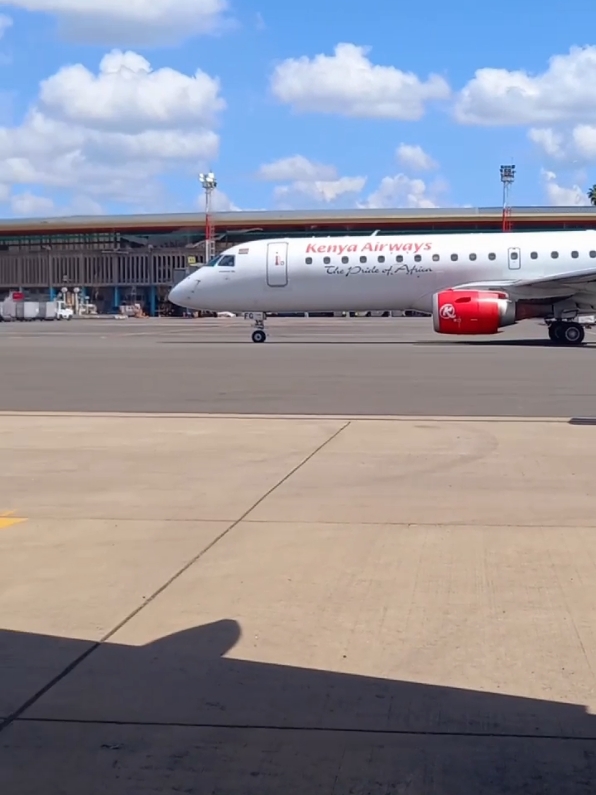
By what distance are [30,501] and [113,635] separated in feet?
11.3

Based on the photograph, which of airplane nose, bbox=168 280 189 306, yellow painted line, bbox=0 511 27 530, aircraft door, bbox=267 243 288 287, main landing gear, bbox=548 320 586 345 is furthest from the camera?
airplane nose, bbox=168 280 189 306

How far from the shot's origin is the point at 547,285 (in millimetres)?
28828

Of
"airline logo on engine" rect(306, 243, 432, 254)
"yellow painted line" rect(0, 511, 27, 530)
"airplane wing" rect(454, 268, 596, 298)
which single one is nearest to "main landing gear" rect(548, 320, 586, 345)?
"airplane wing" rect(454, 268, 596, 298)

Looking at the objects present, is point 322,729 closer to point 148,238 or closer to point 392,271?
point 392,271

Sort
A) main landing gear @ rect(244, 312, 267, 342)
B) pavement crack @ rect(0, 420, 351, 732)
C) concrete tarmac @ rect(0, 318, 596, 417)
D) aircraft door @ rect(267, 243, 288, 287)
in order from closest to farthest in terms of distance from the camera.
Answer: pavement crack @ rect(0, 420, 351, 732) → concrete tarmac @ rect(0, 318, 596, 417) → aircraft door @ rect(267, 243, 288, 287) → main landing gear @ rect(244, 312, 267, 342)

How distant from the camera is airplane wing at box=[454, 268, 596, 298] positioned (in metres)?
28.2

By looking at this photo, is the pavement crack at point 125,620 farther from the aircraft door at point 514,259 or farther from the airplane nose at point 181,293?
the airplane nose at point 181,293

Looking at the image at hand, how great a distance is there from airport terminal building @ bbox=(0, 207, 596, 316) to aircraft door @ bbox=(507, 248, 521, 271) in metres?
56.8

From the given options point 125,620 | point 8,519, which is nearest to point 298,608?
point 125,620

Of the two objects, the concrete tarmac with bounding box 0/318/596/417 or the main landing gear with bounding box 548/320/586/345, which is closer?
the concrete tarmac with bounding box 0/318/596/417

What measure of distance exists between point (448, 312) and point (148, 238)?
76269 mm

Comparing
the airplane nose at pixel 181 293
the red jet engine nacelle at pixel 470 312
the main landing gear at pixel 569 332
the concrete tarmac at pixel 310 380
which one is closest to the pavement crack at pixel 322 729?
the concrete tarmac at pixel 310 380

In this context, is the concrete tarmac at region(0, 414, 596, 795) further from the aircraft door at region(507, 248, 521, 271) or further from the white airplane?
the aircraft door at region(507, 248, 521, 271)

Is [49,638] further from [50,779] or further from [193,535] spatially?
[193,535]
